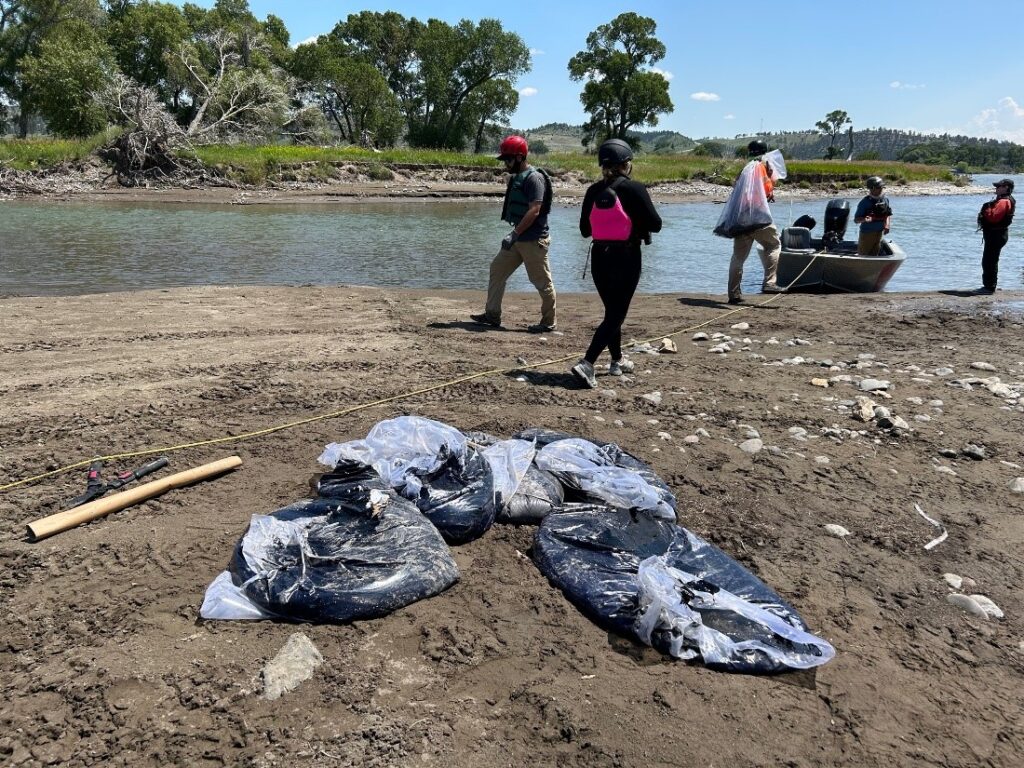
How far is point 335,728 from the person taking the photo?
224 cm

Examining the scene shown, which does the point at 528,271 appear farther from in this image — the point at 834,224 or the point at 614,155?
the point at 834,224

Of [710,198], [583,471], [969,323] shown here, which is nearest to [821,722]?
[583,471]

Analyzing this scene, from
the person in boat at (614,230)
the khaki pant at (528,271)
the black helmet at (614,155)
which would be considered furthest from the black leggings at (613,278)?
the khaki pant at (528,271)

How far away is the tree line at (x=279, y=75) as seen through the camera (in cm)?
3409

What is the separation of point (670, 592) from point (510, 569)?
76cm

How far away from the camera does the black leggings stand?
5.48 m

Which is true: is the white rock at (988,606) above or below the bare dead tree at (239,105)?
below

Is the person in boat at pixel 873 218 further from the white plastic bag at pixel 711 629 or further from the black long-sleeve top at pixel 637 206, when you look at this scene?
the white plastic bag at pixel 711 629

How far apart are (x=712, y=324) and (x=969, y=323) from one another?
10.3ft

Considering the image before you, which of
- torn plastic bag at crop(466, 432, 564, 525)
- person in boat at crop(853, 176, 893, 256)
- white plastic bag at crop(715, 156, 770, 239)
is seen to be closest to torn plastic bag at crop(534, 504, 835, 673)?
torn plastic bag at crop(466, 432, 564, 525)

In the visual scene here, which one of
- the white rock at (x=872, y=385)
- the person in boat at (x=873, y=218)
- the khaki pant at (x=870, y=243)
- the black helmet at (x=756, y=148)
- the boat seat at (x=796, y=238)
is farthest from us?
the boat seat at (x=796, y=238)

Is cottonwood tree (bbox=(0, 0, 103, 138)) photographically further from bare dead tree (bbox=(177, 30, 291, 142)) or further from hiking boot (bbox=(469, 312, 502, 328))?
hiking boot (bbox=(469, 312, 502, 328))

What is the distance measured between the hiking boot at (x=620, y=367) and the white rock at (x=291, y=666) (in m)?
3.89

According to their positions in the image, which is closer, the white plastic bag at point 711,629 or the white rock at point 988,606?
the white plastic bag at point 711,629
